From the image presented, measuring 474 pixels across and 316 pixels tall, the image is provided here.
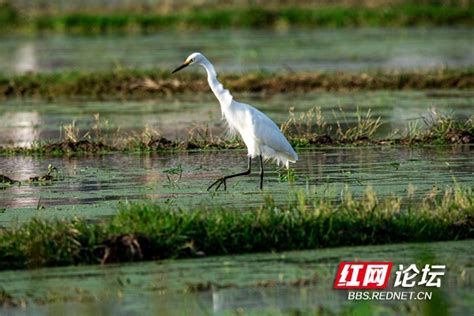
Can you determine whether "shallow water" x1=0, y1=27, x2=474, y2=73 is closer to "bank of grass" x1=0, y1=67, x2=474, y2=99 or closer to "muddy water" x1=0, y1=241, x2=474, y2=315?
"bank of grass" x1=0, y1=67, x2=474, y2=99

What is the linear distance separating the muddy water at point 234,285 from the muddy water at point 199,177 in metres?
1.97

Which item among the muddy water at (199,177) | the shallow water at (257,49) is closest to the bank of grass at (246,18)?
the shallow water at (257,49)

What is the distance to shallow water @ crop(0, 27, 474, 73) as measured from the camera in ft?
87.0

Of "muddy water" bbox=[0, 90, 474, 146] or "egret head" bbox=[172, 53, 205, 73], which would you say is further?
"muddy water" bbox=[0, 90, 474, 146]

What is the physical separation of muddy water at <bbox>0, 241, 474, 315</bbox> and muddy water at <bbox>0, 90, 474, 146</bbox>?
7.30 meters

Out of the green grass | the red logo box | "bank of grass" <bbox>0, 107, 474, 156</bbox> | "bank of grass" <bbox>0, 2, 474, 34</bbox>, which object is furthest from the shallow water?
the red logo box

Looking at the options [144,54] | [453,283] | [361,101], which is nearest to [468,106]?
[361,101]

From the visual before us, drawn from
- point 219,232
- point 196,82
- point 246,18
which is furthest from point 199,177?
point 246,18

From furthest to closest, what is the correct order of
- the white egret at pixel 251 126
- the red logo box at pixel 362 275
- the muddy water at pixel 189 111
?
1. the muddy water at pixel 189 111
2. the white egret at pixel 251 126
3. the red logo box at pixel 362 275

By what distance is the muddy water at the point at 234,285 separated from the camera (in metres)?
7.85

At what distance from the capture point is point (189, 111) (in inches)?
757

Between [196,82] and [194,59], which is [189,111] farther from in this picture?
[194,59]

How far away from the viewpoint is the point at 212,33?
35250 mm

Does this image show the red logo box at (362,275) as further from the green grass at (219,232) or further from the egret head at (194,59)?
the egret head at (194,59)
